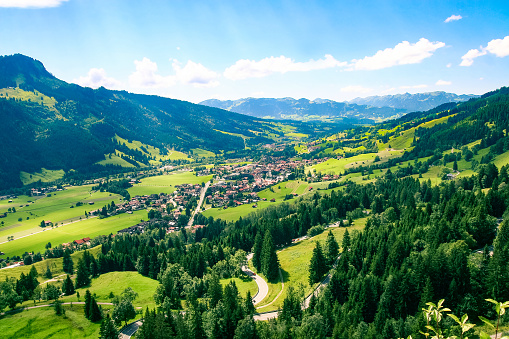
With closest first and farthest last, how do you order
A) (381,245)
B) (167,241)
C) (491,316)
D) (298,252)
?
(491,316), (381,245), (298,252), (167,241)

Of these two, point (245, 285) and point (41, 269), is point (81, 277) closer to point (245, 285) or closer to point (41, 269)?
point (41, 269)

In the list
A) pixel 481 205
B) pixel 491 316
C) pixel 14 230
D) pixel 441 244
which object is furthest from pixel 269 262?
pixel 14 230

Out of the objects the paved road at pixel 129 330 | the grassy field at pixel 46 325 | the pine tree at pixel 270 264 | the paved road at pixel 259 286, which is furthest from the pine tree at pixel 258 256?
the grassy field at pixel 46 325

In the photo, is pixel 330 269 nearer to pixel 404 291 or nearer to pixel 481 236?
pixel 404 291

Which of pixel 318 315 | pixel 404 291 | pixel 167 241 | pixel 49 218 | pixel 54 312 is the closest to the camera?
pixel 318 315


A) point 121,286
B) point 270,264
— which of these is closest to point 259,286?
point 270,264

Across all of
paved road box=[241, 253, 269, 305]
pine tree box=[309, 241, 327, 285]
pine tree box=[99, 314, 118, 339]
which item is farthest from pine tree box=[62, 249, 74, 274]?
pine tree box=[309, 241, 327, 285]
